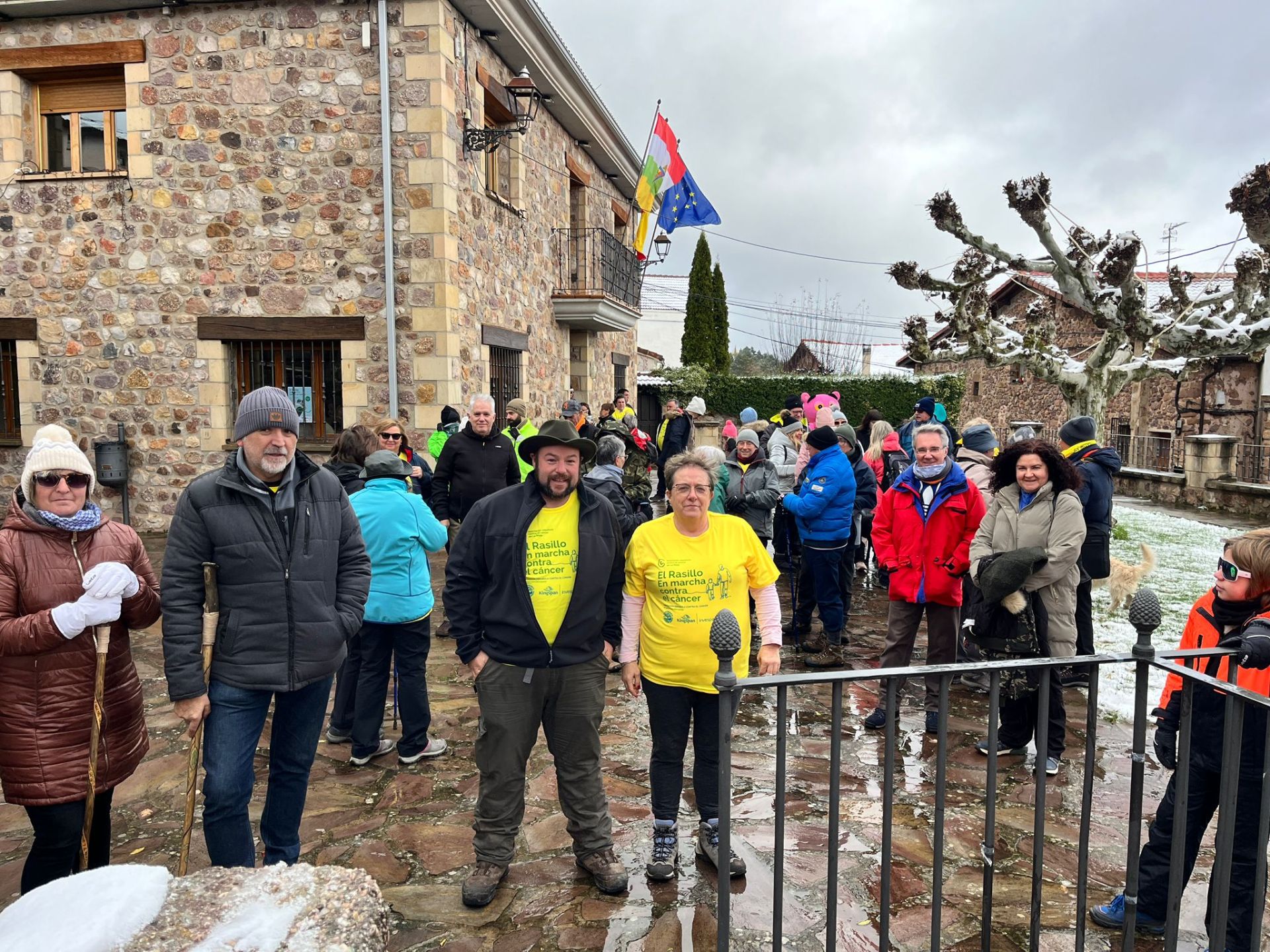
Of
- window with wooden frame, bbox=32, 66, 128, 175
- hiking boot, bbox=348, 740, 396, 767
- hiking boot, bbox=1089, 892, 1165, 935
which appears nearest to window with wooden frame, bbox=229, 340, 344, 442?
window with wooden frame, bbox=32, 66, 128, 175

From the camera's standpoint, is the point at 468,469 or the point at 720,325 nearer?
the point at 468,469

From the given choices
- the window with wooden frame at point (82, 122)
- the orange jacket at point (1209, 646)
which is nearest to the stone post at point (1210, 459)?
the orange jacket at point (1209, 646)

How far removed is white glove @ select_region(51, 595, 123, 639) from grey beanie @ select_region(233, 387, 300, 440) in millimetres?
712

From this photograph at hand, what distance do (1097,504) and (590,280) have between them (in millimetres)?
11165

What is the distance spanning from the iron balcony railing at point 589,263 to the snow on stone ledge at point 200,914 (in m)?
13.0

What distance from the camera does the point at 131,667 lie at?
10.3 feet

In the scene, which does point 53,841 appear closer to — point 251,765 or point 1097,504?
point 251,765

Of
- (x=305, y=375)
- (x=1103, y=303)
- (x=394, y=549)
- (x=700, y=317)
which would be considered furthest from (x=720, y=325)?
(x=394, y=549)

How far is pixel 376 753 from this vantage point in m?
4.51

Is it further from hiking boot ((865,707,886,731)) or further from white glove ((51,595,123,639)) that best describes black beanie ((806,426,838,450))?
white glove ((51,595,123,639))

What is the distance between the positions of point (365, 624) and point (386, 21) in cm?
781

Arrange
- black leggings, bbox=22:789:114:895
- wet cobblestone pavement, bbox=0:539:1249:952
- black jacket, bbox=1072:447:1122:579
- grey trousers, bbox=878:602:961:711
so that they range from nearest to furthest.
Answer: black leggings, bbox=22:789:114:895 → wet cobblestone pavement, bbox=0:539:1249:952 → grey trousers, bbox=878:602:961:711 → black jacket, bbox=1072:447:1122:579

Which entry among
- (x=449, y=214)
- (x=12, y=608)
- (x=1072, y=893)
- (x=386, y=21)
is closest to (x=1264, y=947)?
(x=1072, y=893)

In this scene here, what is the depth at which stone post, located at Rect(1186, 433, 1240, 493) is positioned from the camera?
16.8m
